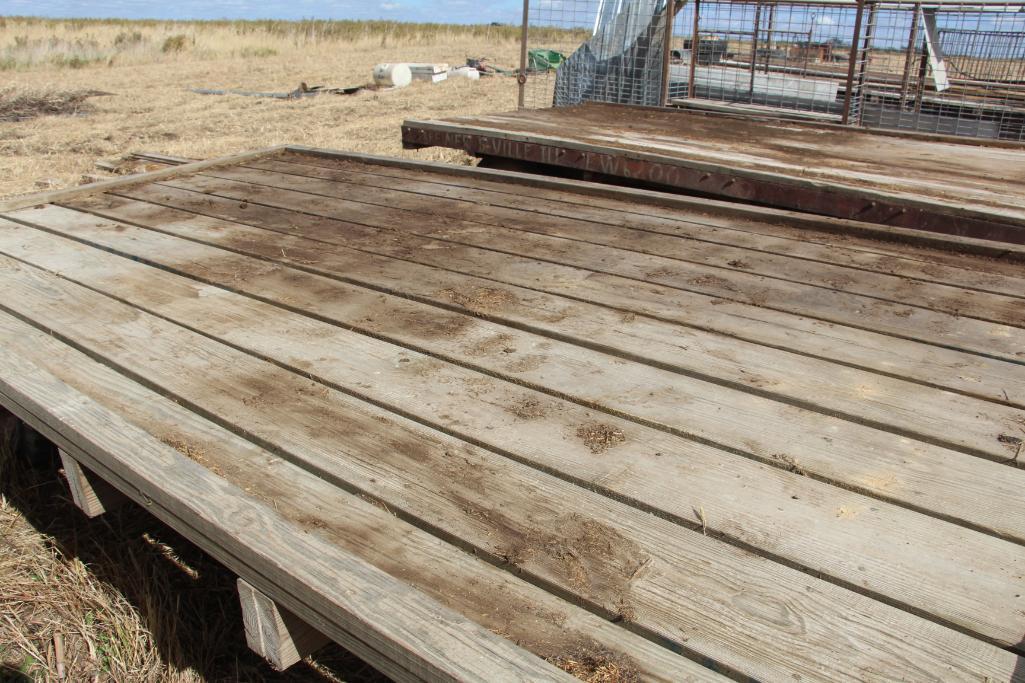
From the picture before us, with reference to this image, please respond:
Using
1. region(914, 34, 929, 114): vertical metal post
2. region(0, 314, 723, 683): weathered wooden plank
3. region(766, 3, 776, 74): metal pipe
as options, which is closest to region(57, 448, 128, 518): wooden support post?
region(0, 314, 723, 683): weathered wooden plank

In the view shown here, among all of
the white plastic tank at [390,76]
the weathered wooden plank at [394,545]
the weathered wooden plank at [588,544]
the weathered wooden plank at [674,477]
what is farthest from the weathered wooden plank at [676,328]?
the white plastic tank at [390,76]

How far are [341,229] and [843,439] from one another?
2221 mm

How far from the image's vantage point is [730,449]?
5.50 ft

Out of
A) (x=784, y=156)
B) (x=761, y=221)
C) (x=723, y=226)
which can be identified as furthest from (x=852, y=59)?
(x=723, y=226)

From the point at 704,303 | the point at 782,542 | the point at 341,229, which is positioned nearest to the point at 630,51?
the point at 341,229

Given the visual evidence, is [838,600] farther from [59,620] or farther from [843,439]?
[59,620]

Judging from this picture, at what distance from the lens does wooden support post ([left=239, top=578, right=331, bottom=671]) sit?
1406 mm

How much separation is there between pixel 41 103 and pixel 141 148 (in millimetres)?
6619

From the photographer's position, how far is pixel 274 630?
141cm

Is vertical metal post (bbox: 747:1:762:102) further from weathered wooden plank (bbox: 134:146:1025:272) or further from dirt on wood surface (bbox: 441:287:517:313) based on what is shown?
dirt on wood surface (bbox: 441:287:517:313)

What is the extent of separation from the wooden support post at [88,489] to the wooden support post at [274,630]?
67 cm

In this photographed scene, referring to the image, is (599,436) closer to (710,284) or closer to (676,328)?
(676,328)

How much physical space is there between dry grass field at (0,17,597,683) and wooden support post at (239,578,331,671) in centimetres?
77

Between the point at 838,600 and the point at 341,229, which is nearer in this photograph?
the point at 838,600
